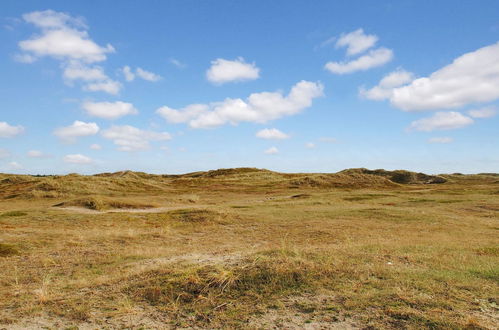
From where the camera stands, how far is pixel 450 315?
23.3ft

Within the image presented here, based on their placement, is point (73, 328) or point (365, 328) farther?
point (73, 328)

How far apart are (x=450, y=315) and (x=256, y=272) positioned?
4.45m

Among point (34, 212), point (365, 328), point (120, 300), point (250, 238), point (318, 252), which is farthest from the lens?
point (34, 212)

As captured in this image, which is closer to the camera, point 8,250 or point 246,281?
point 246,281

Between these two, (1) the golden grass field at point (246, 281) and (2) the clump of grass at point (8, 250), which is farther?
(2) the clump of grass at point (8, 250)

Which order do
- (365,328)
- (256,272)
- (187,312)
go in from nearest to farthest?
(365,328) < (187,312) < (256,272)

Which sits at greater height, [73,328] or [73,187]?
[73,187]

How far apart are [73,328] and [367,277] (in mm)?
6770

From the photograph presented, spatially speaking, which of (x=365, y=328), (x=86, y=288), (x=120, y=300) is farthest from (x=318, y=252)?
(x=86, y=288)

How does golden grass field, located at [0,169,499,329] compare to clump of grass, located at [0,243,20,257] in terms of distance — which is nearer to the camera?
golden grass field, located at [0,169,499,329]

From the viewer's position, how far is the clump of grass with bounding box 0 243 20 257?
591 inches

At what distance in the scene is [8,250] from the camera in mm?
15391

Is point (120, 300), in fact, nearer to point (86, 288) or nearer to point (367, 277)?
point (86, 288)

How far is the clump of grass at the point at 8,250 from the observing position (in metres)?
15.0
